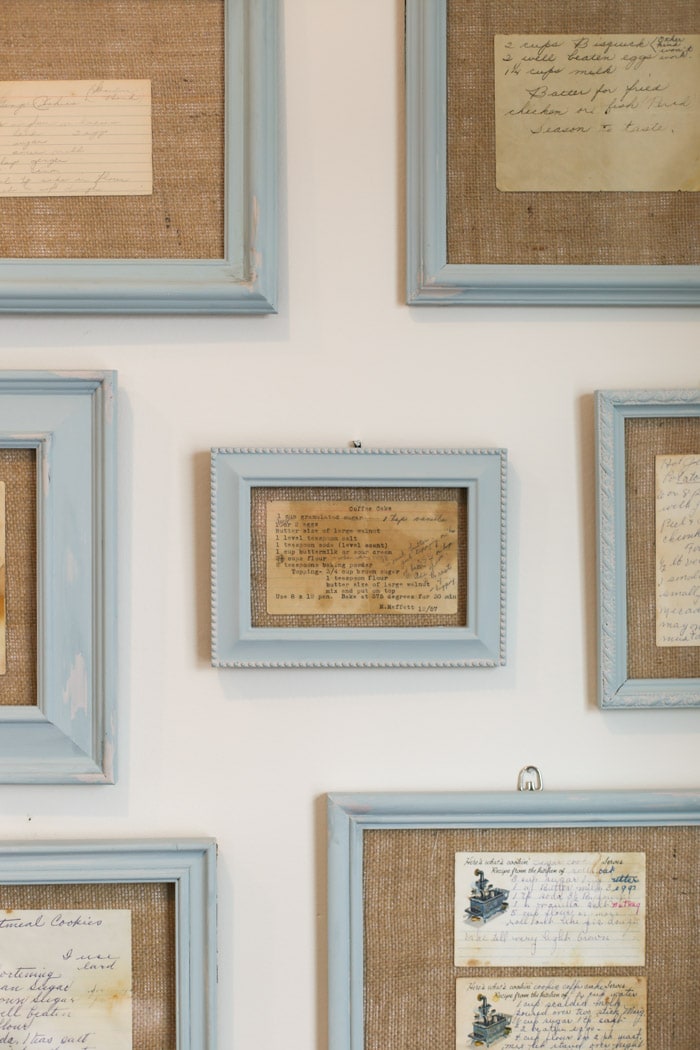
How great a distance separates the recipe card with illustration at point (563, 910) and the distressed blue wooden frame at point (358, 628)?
0.56 ft

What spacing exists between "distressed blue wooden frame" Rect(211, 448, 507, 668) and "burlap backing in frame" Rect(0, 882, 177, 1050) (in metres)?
0.20

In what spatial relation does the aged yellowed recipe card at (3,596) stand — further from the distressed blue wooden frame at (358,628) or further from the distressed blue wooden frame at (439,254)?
the distressed blue wooden frame at (439,254)


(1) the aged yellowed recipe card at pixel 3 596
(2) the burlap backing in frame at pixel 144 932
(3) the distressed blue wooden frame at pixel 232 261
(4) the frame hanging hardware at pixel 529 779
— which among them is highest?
(3) the distressed blue wooden frame at pixel 232 261

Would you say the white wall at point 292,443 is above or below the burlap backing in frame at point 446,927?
above

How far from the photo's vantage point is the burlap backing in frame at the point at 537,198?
0.71m

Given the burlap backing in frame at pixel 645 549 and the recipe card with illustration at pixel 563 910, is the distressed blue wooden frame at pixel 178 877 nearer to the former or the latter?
the recipe card with illustration at pixel 563 910

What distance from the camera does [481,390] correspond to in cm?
73

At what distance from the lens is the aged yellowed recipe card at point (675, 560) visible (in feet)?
2.36

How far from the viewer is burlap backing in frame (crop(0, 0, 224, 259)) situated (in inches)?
27.7

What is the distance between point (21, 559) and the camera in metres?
0.71

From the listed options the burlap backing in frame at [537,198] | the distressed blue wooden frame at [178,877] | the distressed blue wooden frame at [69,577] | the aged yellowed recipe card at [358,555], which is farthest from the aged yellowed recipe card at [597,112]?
the distressed blue wooden frame at [178,877]

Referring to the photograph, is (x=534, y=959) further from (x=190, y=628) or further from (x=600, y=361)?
(x=600, y=361)

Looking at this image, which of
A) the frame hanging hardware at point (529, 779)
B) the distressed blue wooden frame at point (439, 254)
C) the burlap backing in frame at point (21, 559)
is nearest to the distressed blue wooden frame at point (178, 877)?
the burlap backing in frame at point (21, 559)

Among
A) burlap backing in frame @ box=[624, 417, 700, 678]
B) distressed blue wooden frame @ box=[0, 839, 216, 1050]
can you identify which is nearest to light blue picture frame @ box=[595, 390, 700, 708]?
burlap backing in frame @ box=[624, 417, 700, 678]
